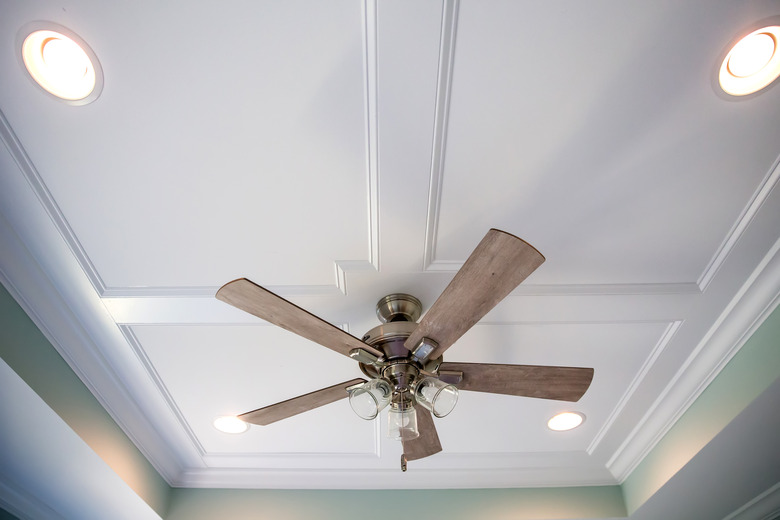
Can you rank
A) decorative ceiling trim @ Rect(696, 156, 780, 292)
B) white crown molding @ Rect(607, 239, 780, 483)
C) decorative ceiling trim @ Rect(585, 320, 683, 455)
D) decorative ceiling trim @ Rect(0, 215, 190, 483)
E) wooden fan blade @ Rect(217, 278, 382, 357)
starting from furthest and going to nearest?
decorative ceiling trim @ Rect(585, 320, 683, 455) < white crown molding @ Rect(607, 239, 780, 483) < decorative ceiling trim @ Rect(0, 215, 190, 483) < decorative ceiling trim @ Rect(696, 156, 780, 292) < wooden fan blade @ Rect(217, 278, 382, 357)

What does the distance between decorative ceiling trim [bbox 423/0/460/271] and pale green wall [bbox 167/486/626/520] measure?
1531 mm

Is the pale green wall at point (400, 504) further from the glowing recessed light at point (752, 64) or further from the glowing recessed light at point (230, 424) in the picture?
the glowing recessed light at point (752, 64)

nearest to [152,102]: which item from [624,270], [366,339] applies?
[366,339]

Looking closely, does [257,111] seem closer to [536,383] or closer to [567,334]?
[536,383]

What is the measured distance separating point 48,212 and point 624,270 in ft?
5.32

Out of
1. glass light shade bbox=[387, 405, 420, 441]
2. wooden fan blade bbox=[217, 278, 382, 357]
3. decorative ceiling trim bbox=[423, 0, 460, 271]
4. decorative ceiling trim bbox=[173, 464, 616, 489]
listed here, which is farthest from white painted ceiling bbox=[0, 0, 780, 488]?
decorative ceiling trim bbox=[173, 464, 616, 489]

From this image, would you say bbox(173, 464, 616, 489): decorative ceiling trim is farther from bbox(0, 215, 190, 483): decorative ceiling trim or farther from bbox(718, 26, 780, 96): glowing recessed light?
bbox(718, 26, 780, 96): glowing recessed light

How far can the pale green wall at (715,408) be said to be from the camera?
174 cm

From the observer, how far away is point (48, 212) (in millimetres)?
1481

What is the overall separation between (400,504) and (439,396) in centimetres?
156

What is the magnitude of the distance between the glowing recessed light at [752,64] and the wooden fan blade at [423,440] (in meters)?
1.09

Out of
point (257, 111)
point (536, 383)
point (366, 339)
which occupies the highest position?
point (257, 111)

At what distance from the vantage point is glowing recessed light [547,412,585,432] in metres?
2.26

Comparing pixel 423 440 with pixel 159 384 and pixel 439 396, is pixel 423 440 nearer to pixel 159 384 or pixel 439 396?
pixel 439 396
